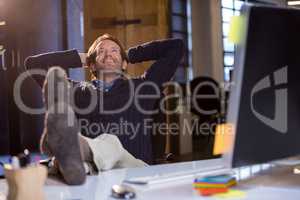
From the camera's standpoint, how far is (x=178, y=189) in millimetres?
912

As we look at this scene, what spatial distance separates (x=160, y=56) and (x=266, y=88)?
1411mm

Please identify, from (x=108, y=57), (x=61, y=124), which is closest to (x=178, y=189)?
(x=61, y=124)

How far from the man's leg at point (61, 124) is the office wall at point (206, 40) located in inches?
183

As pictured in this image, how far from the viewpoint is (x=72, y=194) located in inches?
35.8

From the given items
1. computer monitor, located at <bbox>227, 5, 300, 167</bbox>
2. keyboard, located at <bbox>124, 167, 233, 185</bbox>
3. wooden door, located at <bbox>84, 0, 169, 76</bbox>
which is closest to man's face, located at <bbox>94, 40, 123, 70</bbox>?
wooden door, located at <bbox>84, 0, 169, 76</bbox>

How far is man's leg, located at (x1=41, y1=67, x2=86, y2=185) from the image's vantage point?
2.88ft

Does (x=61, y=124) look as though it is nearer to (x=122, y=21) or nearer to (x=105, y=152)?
(x=105, y=152)

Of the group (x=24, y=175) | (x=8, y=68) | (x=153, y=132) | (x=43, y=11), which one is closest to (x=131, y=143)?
(x=153, y=132)

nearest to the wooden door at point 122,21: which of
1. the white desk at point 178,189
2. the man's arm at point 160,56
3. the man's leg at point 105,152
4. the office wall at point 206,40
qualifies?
the man's arm at point 160,56

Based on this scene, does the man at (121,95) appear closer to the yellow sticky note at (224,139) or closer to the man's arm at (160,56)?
the man's arm at (160,56)

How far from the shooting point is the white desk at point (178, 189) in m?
0.86

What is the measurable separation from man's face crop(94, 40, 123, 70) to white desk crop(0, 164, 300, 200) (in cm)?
113

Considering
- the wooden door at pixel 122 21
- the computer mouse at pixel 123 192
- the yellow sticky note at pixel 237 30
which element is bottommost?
the computer mouse at pixel 123 192

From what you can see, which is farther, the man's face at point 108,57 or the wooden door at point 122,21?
the wooden door at point 122,21
